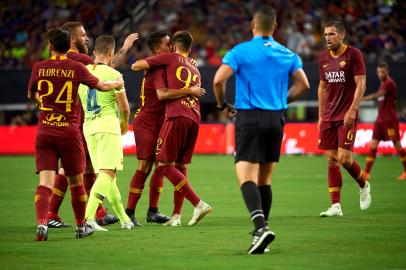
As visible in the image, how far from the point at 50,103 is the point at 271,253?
2.99 meters

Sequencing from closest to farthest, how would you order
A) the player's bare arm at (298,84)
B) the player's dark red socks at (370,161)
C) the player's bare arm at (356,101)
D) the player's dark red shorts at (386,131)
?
the player's bare arm at (298,84) < the player's bare arm at (356,101) < the player's dark red socks at (370,161) < the player's dark red shorts at (386,131)

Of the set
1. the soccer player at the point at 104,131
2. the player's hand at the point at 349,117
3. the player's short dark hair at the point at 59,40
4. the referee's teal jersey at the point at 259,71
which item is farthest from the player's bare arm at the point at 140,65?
the player's hand at the point at 349,117

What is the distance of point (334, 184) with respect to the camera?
44.1ft

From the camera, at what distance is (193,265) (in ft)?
27.8

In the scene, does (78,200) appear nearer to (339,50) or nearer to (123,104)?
(123,104)

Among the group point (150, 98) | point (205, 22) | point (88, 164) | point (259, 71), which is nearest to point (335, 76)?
point (150, 98)

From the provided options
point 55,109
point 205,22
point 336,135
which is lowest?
point 336,135

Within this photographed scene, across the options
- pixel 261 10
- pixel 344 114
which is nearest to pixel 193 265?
pixel 261 10

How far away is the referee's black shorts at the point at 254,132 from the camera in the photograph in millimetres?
9477

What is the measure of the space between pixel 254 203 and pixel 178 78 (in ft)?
10.5

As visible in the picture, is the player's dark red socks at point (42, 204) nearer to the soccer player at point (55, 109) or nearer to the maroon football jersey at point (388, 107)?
the soccer player at point (55, 109)

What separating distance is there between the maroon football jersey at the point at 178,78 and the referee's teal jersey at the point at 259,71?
252 centimetres

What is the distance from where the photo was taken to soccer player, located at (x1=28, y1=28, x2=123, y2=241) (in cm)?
1027

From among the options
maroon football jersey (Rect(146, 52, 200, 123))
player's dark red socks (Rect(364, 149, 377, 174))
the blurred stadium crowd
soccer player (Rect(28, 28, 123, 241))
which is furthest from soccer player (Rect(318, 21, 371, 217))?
the blurred stadium crowd
